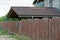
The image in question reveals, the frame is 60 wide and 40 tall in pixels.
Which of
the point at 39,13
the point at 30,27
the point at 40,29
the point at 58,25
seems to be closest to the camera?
the point at 58,25

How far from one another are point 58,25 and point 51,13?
1305 centimetres

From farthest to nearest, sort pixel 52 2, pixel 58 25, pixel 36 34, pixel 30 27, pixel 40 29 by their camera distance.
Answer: pixel 52 2, pixel 30 27, pixel 36 34, pixel 40 29, pixel 58 25

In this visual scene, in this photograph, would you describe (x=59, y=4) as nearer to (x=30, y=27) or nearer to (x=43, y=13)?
(x=43, y=13)

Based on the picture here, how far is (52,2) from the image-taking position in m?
26.7

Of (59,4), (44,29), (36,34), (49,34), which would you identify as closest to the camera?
(49,34)

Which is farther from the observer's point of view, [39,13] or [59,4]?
[59,4]

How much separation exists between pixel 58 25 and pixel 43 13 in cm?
1307

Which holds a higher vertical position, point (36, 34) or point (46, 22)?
point (46, 22)

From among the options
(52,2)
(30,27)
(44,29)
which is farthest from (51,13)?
(44,29)

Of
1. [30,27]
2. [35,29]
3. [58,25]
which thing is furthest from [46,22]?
[30,27]

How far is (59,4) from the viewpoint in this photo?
2402 cm

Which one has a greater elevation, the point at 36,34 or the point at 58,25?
the point at 58,25

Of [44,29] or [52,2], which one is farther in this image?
[52,2]

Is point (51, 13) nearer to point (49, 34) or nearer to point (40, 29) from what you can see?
point (40, 29)
